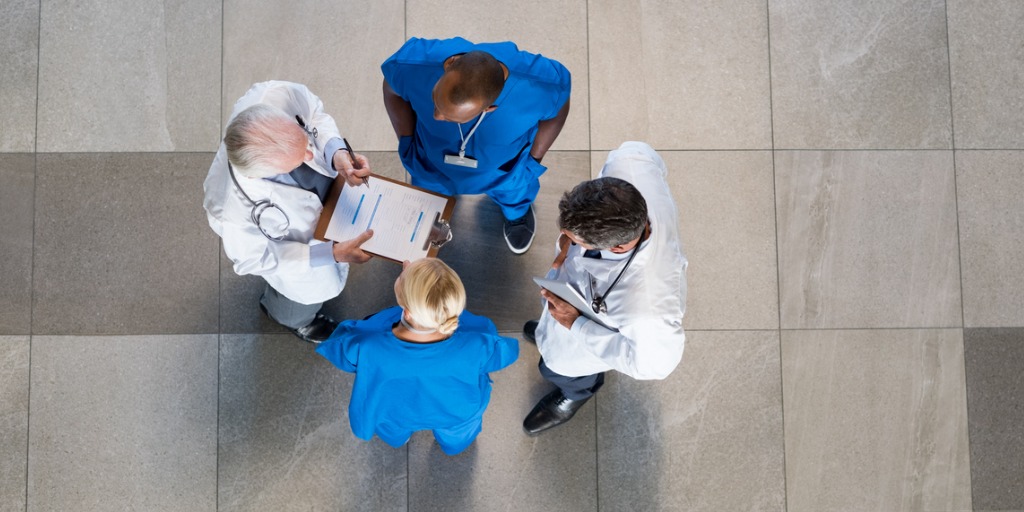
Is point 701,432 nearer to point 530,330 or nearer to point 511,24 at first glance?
point 530,330

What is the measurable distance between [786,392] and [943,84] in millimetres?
2065

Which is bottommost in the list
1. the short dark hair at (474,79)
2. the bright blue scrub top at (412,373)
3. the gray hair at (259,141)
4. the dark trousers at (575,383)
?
the dark trousers at (575,383)

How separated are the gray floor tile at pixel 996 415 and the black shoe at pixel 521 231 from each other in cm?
256

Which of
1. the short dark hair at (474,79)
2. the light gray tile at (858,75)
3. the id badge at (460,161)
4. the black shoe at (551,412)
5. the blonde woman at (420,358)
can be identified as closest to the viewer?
the short dark hair at (474,79)

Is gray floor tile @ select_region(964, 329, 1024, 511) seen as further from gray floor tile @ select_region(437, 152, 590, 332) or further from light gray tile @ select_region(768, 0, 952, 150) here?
gray floor tile @ select_region(437, 152, 590, 332)

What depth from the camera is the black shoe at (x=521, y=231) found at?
3.31 metres

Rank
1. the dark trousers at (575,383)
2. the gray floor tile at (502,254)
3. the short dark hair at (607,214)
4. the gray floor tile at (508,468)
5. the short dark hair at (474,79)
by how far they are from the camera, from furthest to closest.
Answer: the gray floor tile at (502,254) → the gray floor tile at (508,468) → the dark trousers at (575,383) → the short dark hair at (474,79) → the short dark hair at (607,214)

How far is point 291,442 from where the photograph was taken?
10.9 ft

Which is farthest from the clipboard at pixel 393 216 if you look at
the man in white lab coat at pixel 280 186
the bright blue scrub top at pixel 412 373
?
the bright blue scrub top at pixel 412 373

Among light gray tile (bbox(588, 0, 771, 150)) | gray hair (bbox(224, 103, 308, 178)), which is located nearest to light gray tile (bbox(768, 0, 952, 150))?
light gray tile (bbox(588, 0, 771, 150))

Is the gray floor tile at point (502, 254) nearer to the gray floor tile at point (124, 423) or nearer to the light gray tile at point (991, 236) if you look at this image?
the gray floor tile at point (124, 423)

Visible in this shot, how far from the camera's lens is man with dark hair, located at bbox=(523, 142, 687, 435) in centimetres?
199

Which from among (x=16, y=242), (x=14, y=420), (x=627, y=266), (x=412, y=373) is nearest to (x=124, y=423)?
(x=14, y=420)

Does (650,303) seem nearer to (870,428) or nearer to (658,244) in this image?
(658,244)
